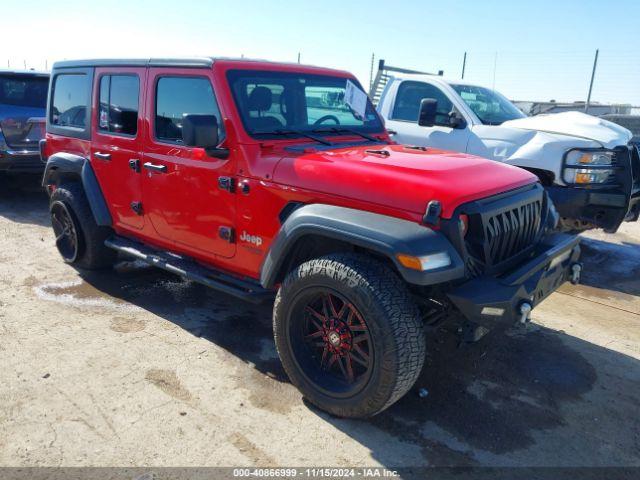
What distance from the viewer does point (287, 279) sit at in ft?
10.1

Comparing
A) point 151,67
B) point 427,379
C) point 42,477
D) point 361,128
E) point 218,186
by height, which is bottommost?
point 42,477

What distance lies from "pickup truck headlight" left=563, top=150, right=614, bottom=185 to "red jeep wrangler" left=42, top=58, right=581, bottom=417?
2018 millimetres

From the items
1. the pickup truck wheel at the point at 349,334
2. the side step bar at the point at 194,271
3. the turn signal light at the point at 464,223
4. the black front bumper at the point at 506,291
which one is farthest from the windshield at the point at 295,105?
the black front bumper at the point at 506,291

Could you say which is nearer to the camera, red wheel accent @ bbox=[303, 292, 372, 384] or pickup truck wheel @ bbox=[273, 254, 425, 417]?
pickup truck wheel @ bbox=[273, 254, 425, 417]

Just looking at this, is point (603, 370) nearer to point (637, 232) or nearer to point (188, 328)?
point (188, 328)

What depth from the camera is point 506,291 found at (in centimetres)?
268

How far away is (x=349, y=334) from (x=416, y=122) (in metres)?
4.26

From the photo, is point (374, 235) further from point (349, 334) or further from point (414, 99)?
point (414, 99)

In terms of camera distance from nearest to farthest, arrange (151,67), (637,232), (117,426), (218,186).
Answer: (117,426), (218,186), (151,67), (637,232)

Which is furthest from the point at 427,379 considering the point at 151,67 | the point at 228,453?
the point at 151,67

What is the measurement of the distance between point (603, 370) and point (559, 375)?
36 centimetres

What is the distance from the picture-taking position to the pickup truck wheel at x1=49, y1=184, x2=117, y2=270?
487 centimetres

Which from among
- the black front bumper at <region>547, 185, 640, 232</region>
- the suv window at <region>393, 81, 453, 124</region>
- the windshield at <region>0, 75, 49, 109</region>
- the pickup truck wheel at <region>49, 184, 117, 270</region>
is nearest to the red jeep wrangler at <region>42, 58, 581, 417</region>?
the pickup truck wheel at <region>49, 184, 117, 270</region>

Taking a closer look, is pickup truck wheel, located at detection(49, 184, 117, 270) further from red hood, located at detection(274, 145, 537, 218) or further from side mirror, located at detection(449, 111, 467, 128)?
side mirror, located at detection(449, 111, 467, 128)
